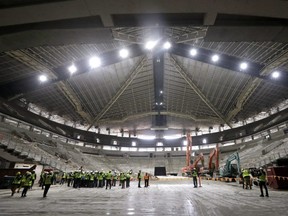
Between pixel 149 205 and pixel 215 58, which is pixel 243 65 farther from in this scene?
pixel 149 205

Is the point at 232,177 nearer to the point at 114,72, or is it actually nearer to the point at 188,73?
the point at 188,73

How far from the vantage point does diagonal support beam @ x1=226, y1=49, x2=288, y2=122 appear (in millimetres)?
26734

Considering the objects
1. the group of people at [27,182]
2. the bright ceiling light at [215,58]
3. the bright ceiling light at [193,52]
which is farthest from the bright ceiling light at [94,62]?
the group of people at [27,182]

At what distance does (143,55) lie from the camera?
33438 mm

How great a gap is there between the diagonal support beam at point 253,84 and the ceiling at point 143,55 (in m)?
0.15

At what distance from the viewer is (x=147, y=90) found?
4391cm

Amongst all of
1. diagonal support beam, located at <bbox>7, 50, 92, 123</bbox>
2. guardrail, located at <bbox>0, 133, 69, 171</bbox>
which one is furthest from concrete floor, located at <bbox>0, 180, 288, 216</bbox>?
diagonal support beam, located at <bbox>7, 50, 92, 123</bbox>

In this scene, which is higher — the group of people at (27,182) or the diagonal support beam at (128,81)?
the diagonal support beam at (128,81)

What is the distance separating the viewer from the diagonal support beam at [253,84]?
87.7ft

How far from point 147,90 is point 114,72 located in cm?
1070

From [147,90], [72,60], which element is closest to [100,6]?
[72,60]

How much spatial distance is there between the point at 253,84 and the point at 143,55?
20.1m

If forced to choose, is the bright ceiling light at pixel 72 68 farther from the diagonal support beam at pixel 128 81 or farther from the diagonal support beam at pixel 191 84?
the diagonal support beam at pixel 191 84

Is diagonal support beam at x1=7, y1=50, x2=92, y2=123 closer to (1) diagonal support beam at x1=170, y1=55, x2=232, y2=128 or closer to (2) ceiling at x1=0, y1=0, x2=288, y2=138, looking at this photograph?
(2) ceiling at x1=0, y1=0, x2=288, y2=138
